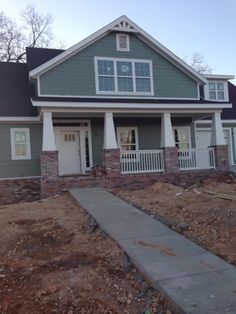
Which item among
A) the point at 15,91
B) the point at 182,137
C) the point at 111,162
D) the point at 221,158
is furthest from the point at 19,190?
the point at 221,158

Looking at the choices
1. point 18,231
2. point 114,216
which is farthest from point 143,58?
point 18,231

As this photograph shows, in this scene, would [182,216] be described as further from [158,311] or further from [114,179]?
[114,179]

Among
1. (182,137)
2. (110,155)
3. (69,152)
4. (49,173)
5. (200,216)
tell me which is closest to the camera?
(200,216)

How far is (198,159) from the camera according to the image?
15.5m

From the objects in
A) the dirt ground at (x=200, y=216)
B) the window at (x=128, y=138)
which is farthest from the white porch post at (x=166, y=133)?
the dirt ground at (x=200, y=216)

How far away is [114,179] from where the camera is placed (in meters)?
13.8

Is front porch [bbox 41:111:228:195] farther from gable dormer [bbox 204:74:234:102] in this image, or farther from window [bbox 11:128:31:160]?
gable dormer [bbox 204:74:234:102]

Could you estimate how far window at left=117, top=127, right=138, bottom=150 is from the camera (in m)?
17.0

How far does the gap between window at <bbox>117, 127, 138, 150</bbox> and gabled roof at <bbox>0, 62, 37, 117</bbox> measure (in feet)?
13.1

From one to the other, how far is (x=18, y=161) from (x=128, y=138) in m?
5.07

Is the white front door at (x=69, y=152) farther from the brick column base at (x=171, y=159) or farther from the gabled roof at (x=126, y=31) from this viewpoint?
the brick column base at (x=171, y=159)

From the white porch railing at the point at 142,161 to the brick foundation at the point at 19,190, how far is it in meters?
3.61

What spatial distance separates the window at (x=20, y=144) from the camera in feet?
50.6

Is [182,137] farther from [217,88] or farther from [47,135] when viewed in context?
[47,135]
